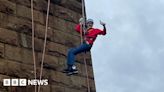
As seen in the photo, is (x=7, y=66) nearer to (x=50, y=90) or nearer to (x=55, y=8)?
(x=50, y=90)

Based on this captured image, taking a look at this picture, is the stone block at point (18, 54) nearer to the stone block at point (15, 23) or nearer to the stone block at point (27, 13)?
the stone block at point (15, 23)

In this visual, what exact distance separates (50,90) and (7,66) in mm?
1159

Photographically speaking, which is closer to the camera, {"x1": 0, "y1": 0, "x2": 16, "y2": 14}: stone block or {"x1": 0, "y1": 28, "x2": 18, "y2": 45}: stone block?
{"x1": 0, "y1": 28, "x2": 18, "y2": 45}: stone block

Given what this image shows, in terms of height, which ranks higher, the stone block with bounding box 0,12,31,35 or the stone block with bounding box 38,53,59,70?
the stone block with bounding box 0,12,31,35

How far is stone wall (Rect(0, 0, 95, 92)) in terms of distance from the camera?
9.95 metres

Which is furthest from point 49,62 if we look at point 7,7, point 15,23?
point 7,7

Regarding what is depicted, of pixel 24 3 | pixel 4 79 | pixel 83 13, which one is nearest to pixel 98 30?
pixel 83 13

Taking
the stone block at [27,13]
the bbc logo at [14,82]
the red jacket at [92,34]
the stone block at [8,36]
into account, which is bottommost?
the bbc logo at [14,82]

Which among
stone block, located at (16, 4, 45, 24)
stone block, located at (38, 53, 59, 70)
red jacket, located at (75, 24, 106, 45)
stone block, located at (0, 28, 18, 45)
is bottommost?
stone block, located at (38, 53, 59, 70)

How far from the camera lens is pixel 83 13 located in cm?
1157

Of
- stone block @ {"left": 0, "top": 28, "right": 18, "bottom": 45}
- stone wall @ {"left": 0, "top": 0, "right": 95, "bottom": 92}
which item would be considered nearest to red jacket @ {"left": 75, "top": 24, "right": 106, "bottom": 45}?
stone wall @ {"left": 0, "top": 0, "right": 95, "bottom": 92}

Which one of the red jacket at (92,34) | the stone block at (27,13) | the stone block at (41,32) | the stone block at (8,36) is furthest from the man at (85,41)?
the stone block at (8,36)

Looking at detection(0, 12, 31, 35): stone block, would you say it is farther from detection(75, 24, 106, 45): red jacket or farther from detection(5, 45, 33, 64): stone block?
detection(75, 24, 106, 45): red jacket

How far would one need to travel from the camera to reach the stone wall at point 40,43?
995 centimetres
